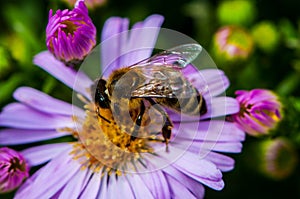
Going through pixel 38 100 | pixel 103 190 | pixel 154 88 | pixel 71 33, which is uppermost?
pixel 71 33

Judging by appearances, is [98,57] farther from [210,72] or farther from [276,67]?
[276,67]

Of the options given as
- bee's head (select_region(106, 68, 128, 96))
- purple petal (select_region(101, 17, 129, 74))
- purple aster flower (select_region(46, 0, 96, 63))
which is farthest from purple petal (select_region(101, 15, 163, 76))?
bee's head (select_region(106, 68, 128, 96))

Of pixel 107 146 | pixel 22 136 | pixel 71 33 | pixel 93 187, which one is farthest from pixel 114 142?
pixel 71 33

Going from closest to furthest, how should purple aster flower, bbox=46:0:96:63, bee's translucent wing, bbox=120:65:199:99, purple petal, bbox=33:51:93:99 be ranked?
bee's translucent wing, bbox=120:65:199:99, purple aster flower, bbox=46:0:96:63, purple petal, bbox=33:51:93:99

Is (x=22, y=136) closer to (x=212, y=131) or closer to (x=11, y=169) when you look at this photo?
(x=11, y=169)

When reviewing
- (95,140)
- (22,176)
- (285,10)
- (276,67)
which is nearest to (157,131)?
(95,140)

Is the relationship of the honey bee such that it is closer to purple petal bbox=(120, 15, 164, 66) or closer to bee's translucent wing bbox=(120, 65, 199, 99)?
bee's translucent wing bbox=(120, 65, 199, 99)
